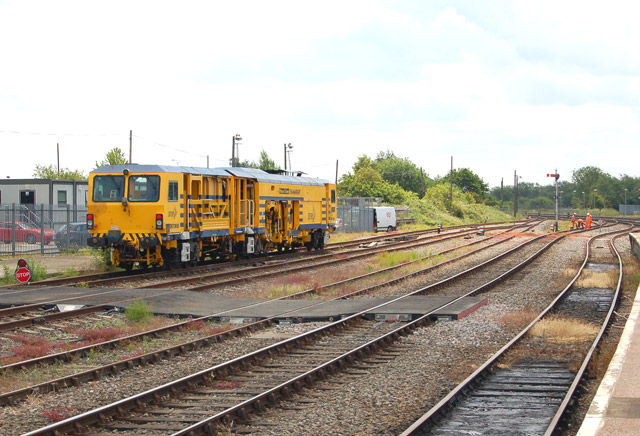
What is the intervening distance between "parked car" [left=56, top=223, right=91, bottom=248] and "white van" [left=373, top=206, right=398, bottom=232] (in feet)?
83.2

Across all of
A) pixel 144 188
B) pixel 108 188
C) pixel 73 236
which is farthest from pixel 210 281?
pixel 73 236

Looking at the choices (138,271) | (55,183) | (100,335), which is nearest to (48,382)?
(100,335)

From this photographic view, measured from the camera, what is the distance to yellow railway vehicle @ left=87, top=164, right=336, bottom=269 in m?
21.9

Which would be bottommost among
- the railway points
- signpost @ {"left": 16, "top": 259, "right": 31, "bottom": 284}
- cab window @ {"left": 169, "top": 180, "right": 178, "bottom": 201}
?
the railway points

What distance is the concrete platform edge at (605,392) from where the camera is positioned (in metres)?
6.91

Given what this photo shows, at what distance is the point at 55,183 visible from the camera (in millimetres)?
40281

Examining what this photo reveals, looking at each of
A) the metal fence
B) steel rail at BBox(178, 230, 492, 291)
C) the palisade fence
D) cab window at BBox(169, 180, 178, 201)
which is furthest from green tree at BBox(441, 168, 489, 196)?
cab window at BBox(169, 180, 178, 201)

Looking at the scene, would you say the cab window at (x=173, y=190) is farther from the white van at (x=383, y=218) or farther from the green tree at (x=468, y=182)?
the green tree at (x=468, y=182)

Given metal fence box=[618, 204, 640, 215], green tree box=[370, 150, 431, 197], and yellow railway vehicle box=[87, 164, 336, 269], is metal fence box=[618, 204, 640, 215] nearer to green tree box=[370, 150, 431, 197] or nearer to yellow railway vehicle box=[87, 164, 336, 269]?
green tree box=[370, 150, 431, 197]

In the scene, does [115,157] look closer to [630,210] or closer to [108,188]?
[108,188]

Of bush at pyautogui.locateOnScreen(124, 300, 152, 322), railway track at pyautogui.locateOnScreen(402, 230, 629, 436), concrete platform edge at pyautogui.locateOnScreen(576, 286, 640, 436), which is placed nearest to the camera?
concrete platform edge at pyautogui.locateOnScreen(576, 286, 640, 436)

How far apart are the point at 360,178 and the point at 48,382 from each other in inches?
3397

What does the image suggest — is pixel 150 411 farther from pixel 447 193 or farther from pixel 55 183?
pixel 447 193

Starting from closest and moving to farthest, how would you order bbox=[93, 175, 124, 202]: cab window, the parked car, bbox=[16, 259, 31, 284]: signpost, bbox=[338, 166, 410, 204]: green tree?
1. bbox=[16, 259, 31, 284]: signpost
2. bbox=[93, 175, 124, 202]: cab window
3. the parked car
4. bbox=[338, 166, 410, 204]: green tree
